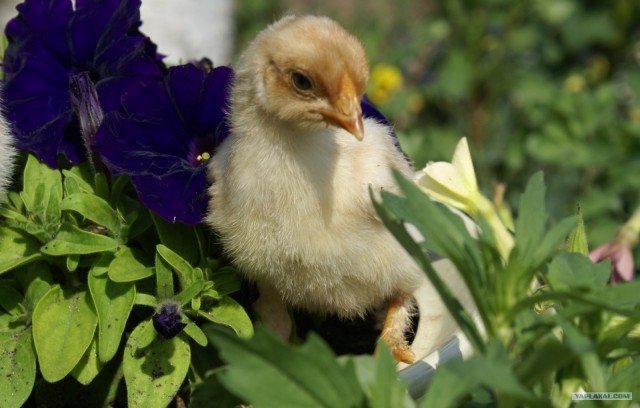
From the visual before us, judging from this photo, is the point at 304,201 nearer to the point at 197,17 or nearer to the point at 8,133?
the point at 8,133

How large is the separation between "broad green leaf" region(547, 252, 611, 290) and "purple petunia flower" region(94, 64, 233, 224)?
1.72 ft

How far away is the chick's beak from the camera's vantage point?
1092mm

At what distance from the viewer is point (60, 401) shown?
1.33 m

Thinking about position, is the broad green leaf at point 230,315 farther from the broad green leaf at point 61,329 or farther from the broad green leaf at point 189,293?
the broad green leaf at point 61,329

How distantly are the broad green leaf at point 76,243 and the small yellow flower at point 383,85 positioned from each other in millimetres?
2000

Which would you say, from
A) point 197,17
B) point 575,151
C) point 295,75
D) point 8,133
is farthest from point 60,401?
point 197,17

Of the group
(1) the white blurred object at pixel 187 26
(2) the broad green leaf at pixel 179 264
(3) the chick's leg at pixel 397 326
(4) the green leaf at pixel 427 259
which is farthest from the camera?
(1) the white blurred object at pixel 187 26

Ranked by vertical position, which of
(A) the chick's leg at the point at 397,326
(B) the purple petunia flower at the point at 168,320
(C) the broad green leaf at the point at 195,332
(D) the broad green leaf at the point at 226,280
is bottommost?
(A) the chick's leg at the point at 397,326

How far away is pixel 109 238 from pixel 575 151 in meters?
1.75

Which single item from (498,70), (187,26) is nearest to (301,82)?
A: (187,26)

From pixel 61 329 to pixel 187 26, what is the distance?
6.69ft

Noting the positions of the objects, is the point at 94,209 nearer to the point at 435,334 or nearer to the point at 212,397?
the point at 212,397

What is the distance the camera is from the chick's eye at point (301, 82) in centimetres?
111

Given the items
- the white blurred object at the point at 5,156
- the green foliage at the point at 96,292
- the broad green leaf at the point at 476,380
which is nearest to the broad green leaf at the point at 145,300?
the green foliage at the point at 96,292
